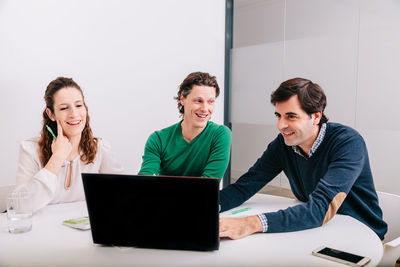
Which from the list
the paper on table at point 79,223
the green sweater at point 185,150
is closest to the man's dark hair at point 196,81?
the green sweater at point 185,150

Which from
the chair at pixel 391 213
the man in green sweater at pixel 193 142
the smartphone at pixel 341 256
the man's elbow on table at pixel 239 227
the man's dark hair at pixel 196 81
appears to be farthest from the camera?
the man's dark hair at pixel 196 81

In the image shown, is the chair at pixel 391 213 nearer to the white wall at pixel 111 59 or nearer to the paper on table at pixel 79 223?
the paper on table at pixel 79 223

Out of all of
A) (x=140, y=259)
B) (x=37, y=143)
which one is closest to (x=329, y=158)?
(x=140, y=259)

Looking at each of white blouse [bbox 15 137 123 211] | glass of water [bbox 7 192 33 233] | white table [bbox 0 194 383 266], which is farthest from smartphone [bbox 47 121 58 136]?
white table [bbox 0 194 383 266]

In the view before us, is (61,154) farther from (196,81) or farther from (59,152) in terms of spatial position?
(196,81)

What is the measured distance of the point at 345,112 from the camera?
10.6ft

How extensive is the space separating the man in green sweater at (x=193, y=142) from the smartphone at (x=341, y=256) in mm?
1083

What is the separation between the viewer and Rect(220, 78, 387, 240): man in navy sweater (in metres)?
1.37

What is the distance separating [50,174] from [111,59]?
4.84 feet

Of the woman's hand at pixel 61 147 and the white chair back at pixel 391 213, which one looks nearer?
the white chair back at pixel 391 213


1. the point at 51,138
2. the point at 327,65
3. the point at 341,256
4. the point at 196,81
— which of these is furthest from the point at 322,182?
the point at 327,65

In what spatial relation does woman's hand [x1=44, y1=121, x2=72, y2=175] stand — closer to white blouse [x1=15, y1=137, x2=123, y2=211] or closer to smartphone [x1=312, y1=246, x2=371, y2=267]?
white blouse [x1=15, y1=137, x2=123, y2=211]

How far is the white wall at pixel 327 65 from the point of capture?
2963mm

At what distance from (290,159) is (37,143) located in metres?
1.40
